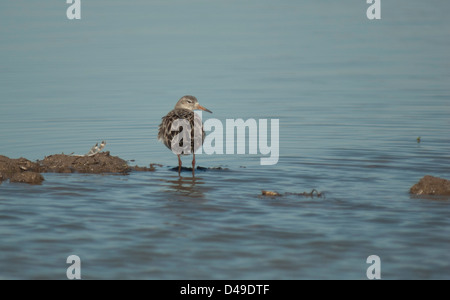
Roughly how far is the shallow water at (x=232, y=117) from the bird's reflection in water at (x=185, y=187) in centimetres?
5

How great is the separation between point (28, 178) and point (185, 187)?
2315 mm

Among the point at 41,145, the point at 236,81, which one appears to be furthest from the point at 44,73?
the point at 41,145

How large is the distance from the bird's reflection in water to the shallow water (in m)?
0.05

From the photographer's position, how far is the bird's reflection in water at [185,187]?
1009 cm

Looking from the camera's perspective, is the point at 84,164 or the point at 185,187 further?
the point at 84,164

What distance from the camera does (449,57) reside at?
71.3ft

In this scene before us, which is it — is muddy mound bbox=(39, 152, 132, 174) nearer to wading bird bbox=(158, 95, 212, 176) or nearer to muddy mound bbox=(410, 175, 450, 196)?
wading bird bbox=(158, 95, 212, 176)

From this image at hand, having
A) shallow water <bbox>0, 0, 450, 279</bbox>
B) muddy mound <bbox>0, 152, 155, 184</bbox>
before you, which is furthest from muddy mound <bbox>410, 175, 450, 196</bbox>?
muddy mound <bbox>0, 152, 155, 184</bbox>

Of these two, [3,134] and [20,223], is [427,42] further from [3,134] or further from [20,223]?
[20,223]

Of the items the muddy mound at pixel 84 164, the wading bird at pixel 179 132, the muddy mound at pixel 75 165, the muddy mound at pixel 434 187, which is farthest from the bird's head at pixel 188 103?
the muddy mound at pixel 434 187

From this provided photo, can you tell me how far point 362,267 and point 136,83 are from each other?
12986mm

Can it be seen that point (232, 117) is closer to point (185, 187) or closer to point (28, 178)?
point (185, 187)

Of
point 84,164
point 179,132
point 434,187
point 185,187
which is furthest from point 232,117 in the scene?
point 434,187

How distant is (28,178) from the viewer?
34.5ft
